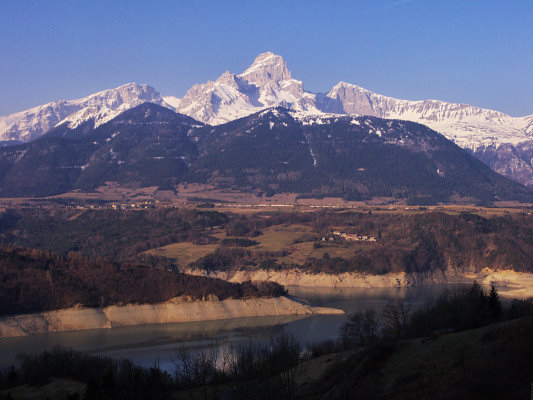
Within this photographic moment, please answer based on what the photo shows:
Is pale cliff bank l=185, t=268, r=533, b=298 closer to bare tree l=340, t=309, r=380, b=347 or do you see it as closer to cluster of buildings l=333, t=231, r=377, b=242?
cluster of buildings l=333, t=231, r=377, b=242

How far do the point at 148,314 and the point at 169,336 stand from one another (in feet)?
42.3

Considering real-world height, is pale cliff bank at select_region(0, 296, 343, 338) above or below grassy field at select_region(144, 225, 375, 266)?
below

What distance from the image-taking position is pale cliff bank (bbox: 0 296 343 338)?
87744mm

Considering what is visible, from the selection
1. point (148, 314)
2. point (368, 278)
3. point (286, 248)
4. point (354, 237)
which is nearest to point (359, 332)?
point (148, 314)

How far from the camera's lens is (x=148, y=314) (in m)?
97.3

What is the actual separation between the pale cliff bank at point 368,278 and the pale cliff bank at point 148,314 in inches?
1178

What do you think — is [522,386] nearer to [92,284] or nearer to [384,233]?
[92,284]

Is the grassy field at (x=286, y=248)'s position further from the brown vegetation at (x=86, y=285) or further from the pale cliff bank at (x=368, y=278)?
the brown vegetation at (x=86, y=285)

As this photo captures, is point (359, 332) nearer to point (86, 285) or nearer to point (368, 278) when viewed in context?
point (86, 285)

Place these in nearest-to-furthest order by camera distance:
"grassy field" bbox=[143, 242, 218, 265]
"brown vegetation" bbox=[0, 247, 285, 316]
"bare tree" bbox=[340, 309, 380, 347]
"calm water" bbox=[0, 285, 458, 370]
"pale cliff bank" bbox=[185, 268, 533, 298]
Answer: "bare tree" bbox=[340, 309, 380, 347] < "calm water" bbox=[0, 285, 458, 370] < "brown vegetation" bbox=[0, 247, 285, 316] < "pale cliff bank" bbox=[185, 268, 533, 298] < "grassy field" bbox=[143, 242, 218, 265]

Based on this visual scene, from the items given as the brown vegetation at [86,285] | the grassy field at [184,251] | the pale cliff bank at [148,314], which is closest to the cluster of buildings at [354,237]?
the grassy field at [184,251]

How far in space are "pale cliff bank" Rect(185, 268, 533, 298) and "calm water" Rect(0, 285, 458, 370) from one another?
27262 mm

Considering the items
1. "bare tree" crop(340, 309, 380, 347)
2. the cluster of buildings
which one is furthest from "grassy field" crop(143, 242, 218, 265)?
"bare tree" crop(340, 309, 380, 347)

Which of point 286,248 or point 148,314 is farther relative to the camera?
point 286,248
